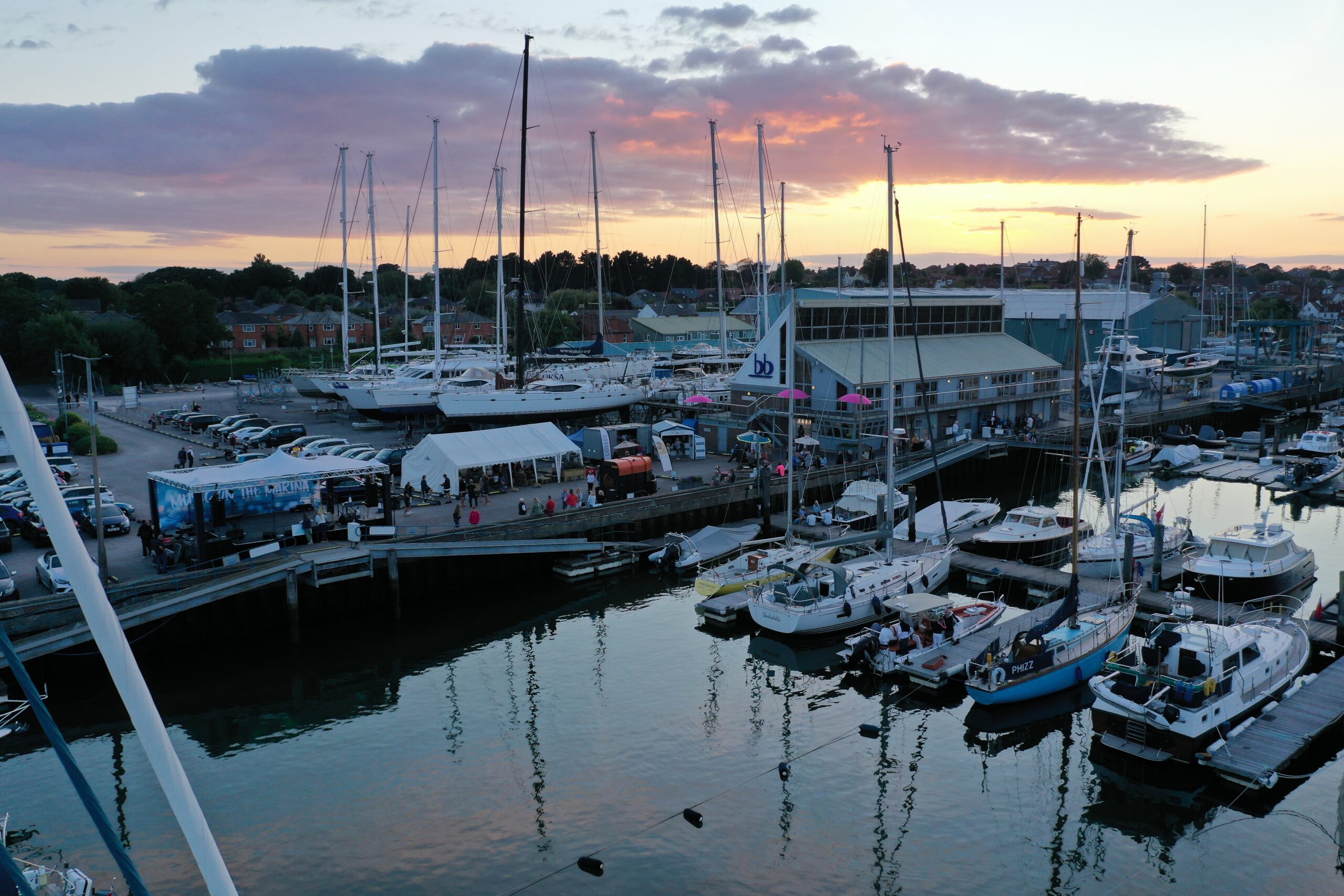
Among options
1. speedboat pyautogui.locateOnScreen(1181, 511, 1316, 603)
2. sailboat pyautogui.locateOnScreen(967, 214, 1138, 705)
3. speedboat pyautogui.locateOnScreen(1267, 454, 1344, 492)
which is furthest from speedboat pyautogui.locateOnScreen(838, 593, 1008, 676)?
speedboat pyautogui.locateOnScreen(1267, 454, 1344, 492)

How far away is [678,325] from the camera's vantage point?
123 m

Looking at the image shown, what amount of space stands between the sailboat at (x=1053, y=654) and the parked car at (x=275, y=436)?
42.9m

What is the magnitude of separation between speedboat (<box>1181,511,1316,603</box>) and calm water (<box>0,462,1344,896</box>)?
10.6m

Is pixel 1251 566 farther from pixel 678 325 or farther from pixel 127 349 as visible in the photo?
pixel 678 325

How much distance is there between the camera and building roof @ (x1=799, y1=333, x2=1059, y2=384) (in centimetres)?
5291

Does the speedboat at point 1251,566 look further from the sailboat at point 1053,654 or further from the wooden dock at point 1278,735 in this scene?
the wooden dock at point 1278,735

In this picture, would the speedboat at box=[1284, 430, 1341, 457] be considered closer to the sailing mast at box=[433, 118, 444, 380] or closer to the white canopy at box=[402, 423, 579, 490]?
the white canopy at box=[402, 423, 579, 490]

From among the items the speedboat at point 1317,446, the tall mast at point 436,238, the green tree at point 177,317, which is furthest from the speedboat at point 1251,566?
the green tree at point 177,317

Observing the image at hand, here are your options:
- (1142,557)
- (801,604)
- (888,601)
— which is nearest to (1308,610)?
(1142,557)

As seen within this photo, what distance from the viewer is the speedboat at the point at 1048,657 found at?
79.2 feet

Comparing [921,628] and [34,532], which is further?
[34,532]

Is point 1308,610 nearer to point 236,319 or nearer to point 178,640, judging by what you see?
point 178,640

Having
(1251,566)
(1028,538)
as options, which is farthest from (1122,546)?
(1251,566)

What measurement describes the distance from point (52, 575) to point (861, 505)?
28966 mm
